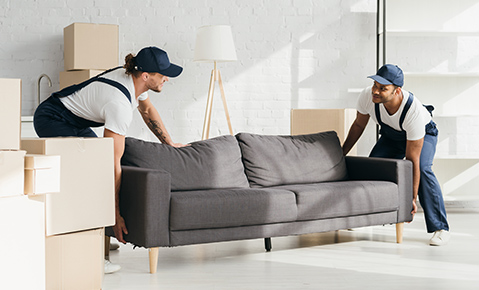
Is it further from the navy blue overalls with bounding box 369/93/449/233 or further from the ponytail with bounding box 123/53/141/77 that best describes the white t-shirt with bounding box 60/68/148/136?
the navy blue overalls with bounding box 369/93/449/233

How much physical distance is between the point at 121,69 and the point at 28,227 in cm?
119

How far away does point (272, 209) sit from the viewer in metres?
3.46

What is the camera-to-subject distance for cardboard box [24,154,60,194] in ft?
7.75

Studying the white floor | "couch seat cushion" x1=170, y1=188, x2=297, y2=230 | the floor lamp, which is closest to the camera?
the white floor

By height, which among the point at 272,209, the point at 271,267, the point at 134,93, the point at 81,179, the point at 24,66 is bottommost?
the point at 271,267

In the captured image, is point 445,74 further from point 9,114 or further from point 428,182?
point 9,114

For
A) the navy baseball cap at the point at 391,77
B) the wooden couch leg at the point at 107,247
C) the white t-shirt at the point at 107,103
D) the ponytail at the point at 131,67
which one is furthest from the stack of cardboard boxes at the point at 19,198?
the navy baseball cap at the point at 391,77

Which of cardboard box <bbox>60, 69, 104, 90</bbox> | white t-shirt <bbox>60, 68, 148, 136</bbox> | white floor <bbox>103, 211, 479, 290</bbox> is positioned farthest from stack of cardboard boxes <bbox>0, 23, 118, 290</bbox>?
cardboard box <bbox>60, 69, 104, 90</bbox>

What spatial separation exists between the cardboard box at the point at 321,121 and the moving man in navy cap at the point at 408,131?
2.06 ft

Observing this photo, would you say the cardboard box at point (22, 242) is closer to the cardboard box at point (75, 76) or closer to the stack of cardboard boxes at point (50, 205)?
the stack of cardboard boxes at point (50, 205)

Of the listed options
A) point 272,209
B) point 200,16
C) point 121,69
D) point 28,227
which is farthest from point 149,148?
point 200,16

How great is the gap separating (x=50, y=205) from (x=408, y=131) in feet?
8.07

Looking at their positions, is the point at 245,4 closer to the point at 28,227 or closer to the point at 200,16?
the point at 200,16

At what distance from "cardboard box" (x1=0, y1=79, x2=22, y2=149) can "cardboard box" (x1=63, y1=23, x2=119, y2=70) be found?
8.59 ft
